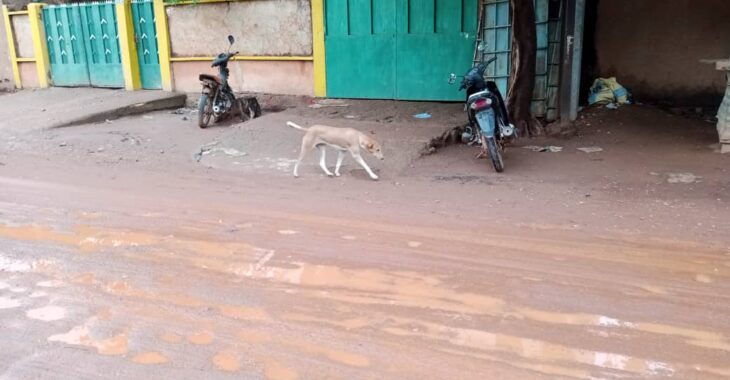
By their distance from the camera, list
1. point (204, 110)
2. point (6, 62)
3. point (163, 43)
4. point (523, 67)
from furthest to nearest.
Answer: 1. point (6, 62)
2. point (163, 43)
3. point (204, 110)
4. point (523, 67)

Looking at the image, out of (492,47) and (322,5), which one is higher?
(322,5)

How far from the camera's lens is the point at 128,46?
13961 mm

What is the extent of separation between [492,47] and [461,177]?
3.51m

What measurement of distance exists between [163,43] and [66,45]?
3.45 meters

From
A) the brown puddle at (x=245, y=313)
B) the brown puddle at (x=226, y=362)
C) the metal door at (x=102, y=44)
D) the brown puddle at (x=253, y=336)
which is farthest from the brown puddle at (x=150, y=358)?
the metal door at (x=102, y=44)

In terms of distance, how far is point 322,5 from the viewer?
11516 millimetres

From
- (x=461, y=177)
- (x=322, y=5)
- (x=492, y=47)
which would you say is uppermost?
(x=322, y=5)

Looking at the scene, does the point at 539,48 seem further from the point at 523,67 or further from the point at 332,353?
the point at 332,353

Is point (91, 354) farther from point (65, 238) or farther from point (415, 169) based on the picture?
point (415, 169)

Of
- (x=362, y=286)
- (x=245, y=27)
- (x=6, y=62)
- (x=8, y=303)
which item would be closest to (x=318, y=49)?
(x=245, y=27)

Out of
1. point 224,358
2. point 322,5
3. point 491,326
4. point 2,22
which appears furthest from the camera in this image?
point 2,22

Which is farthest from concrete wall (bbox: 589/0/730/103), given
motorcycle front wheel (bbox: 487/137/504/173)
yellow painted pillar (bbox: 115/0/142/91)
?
yellow painted pillar (bbox: 115/0/142/91)

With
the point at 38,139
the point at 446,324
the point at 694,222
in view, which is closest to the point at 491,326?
the point at 446,324

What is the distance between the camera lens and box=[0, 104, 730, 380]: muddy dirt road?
3.07m
